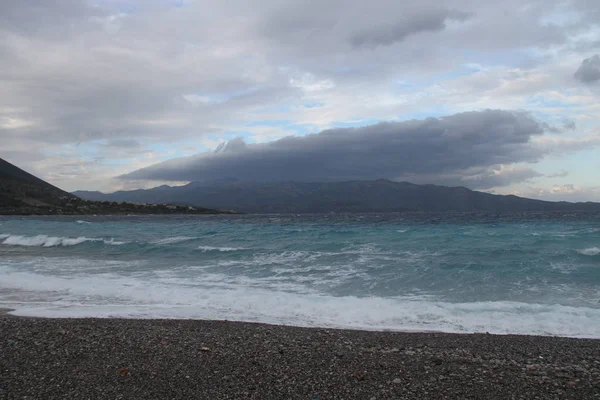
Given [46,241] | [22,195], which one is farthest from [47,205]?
[46,241]

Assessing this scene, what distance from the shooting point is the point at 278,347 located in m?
7.20

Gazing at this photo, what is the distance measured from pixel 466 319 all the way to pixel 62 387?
335 inches

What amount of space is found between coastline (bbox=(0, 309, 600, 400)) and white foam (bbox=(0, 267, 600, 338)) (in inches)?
48.1

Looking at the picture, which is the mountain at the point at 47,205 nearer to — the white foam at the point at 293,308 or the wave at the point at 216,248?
→ the wave at the point at 216,248

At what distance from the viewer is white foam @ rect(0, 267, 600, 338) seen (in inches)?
380

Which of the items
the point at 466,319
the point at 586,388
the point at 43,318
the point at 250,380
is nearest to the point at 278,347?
the point at 250,380

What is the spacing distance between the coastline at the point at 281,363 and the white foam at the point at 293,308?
1.22 meters

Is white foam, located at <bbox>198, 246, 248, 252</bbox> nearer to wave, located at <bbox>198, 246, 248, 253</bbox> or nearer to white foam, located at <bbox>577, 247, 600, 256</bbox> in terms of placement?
wave, located at <bbox>198, 246, 248, 253</bbox>

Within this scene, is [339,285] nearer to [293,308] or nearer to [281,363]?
[293,308]

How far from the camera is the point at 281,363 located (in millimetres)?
6367

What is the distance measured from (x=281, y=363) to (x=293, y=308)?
16.0ft

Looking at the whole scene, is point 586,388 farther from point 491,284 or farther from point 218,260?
point 218,260

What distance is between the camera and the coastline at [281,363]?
536 cm

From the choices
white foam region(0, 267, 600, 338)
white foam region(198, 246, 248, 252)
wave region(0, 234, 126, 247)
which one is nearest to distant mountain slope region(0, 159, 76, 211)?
wave region(0, 234, 126, 247)
